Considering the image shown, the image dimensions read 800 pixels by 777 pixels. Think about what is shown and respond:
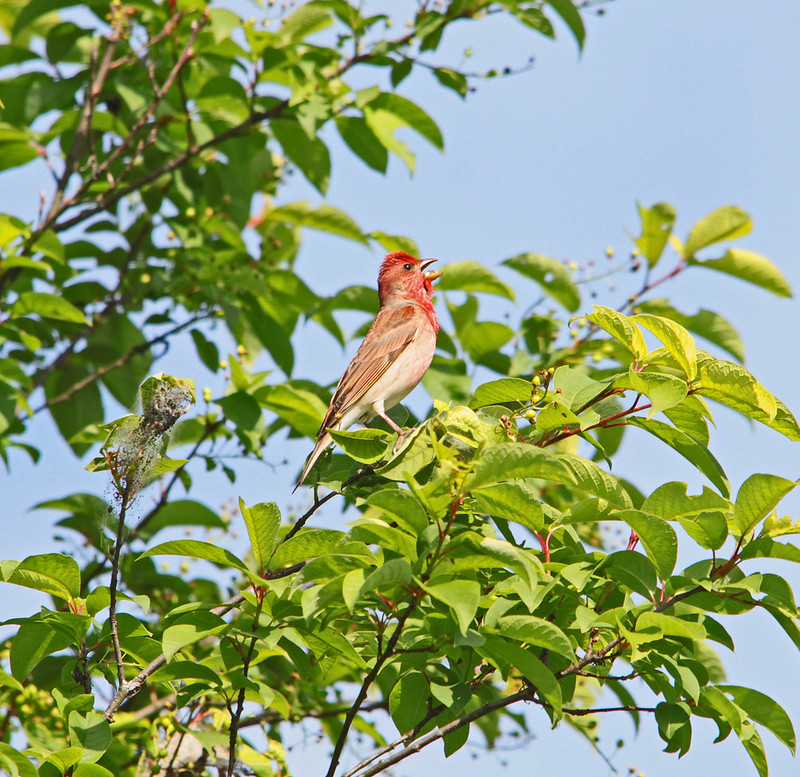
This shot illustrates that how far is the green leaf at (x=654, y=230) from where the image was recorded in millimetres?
6227

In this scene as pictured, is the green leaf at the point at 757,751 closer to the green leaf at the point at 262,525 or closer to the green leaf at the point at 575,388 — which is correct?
the green leaf at the point at 575,388

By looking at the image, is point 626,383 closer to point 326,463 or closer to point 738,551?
point 738,551

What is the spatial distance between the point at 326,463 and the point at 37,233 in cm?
270

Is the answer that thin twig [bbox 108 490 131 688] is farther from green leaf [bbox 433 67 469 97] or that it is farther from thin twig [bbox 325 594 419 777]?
green leaf [bbox 433 67 469 97]

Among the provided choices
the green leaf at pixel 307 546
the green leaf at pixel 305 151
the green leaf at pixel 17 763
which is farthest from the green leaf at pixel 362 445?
the green leaf at pixel 305 151

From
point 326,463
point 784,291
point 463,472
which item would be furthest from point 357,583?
point 784,291

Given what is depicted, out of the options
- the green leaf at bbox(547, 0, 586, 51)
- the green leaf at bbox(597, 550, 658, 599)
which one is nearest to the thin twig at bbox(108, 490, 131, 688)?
the green leaf at bbox(597, 550, 658, 599)

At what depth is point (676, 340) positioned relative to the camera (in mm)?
3189

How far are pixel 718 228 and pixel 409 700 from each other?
413cm

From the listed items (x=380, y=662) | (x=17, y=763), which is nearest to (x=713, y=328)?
(x=380, y=662)

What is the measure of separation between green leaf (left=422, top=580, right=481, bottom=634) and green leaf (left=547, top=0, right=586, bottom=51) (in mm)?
4797

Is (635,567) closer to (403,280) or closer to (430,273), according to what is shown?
(430,273)

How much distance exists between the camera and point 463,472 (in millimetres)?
2627

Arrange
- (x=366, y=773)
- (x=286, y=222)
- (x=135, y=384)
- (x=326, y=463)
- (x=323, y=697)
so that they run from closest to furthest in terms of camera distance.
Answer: (x=366, y=773), (x=326, y=463), (x=323, y=697), (x=135, y=384), (x=286, y=222)
